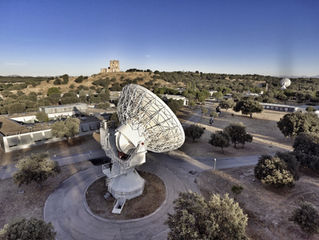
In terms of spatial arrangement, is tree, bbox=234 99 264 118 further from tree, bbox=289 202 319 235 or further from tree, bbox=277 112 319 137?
tree, bbox=289 202 319 235

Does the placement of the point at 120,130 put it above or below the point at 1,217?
above

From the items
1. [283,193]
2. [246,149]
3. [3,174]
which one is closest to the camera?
[283,193]

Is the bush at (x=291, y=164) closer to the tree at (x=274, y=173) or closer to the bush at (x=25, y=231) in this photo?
the tree at (x=274, y=173)

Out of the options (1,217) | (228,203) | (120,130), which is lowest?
(1,217)

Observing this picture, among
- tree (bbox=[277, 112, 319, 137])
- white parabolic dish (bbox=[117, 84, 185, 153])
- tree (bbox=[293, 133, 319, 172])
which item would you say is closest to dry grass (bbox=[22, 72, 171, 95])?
tree (bbox=[277, 112, 319, 137])

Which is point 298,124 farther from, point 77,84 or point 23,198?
point 77,84

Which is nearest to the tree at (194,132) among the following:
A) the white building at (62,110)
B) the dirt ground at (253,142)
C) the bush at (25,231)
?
the dirt ground at (253,142)

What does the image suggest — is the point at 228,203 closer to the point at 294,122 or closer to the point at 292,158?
the point at 292,158

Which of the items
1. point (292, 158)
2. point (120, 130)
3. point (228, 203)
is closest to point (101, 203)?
point (120, 130)
